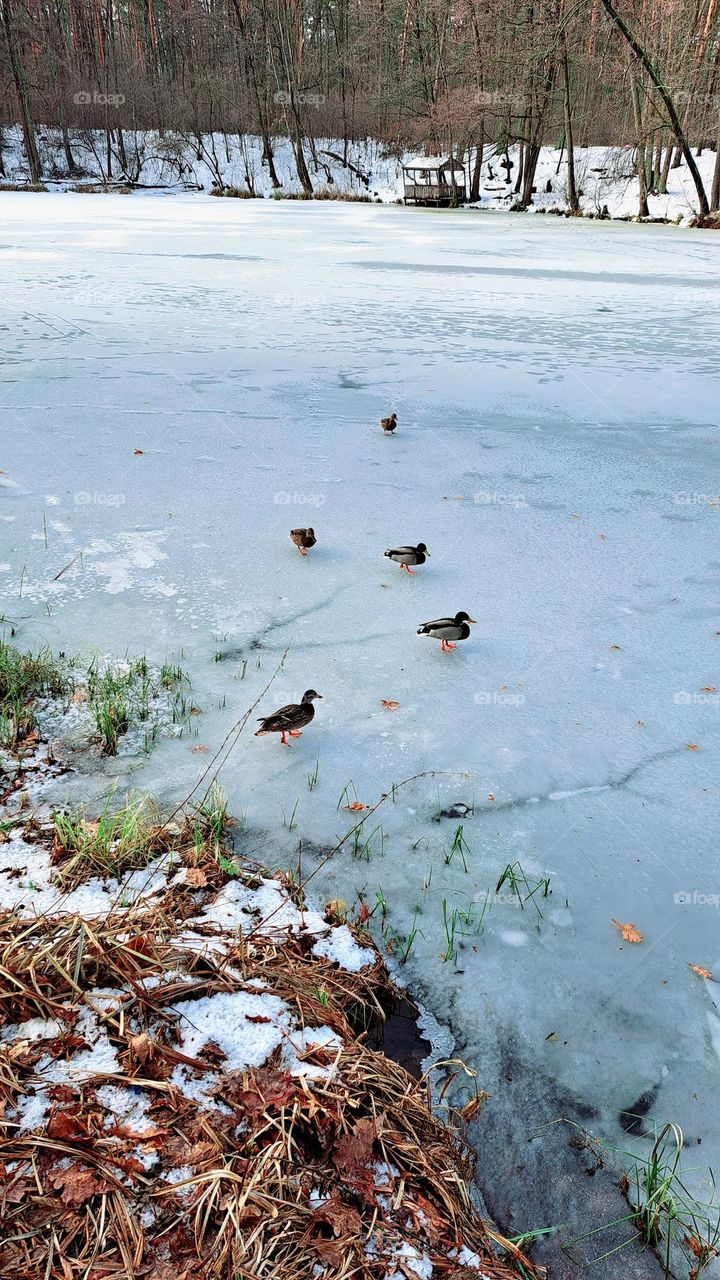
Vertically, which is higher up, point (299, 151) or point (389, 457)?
point (299, 151)

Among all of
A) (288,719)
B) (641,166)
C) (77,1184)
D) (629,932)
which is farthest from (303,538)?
(641,166)

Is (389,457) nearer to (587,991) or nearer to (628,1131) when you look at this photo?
(587,991)

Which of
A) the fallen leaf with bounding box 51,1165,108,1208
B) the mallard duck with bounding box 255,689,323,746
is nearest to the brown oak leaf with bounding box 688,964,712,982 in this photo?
the mallard duck with bounding box 255,689,323,746

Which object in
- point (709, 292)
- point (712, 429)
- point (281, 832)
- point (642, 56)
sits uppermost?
point (642, 56)

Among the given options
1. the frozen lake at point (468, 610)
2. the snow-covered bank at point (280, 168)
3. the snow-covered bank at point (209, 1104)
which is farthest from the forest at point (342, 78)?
the snow-covered bank at point (209, 1104)

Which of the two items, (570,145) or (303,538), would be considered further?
(570,145)

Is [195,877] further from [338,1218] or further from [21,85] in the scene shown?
[21,85]

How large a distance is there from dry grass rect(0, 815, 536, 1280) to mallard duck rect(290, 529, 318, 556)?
2.90 m

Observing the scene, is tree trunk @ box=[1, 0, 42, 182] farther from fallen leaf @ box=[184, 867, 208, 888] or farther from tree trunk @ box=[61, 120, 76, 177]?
fallen leaf @ box=[184, 867, 208, 888]

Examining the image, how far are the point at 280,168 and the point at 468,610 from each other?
150ft

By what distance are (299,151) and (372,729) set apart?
39.7m

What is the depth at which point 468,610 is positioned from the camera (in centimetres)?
441

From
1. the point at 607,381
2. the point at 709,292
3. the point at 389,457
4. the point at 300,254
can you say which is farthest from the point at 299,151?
the point at 389,457

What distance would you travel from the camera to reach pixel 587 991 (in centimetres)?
236
